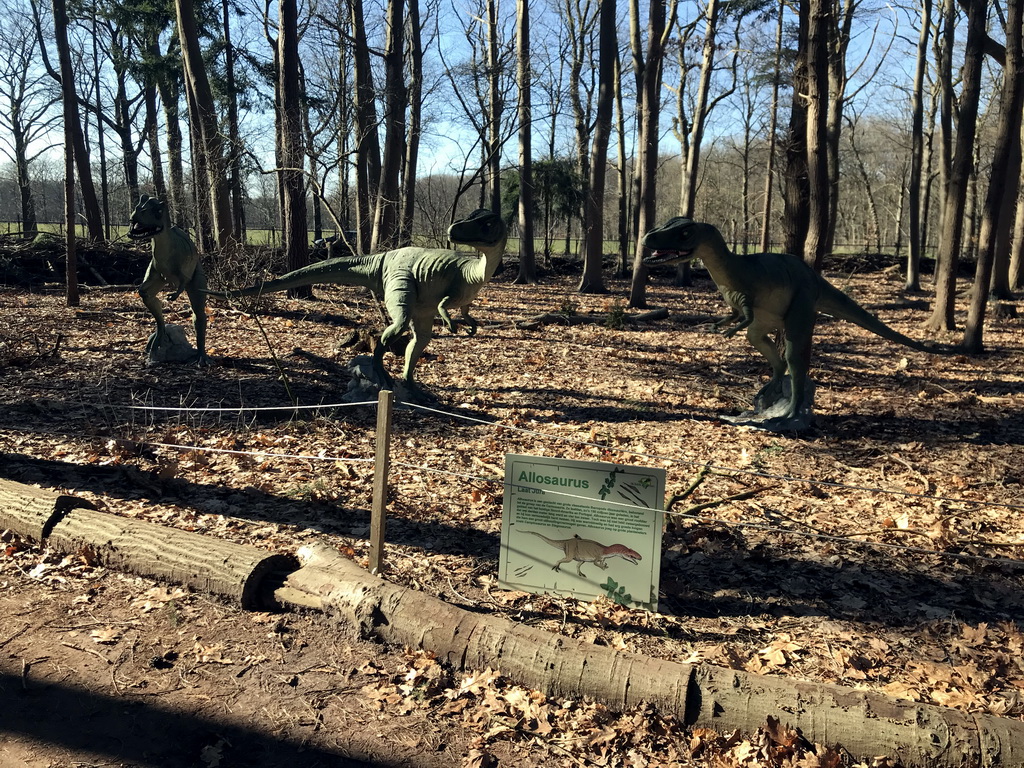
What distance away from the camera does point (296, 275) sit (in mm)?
7805

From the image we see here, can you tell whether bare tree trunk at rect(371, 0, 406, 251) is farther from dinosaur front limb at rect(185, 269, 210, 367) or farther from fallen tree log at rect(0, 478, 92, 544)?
fallen tree log at rect(0, 478, 92, 544)

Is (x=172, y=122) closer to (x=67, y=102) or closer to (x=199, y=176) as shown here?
(x=199, y=176)

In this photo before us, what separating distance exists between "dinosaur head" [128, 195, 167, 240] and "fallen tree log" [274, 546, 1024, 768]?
6.17 metres

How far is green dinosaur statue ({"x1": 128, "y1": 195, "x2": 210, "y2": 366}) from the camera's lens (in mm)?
8352

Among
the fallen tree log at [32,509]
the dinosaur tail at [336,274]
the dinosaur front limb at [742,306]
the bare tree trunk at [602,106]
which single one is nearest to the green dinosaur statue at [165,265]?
the dinosaur tail at [336,274]

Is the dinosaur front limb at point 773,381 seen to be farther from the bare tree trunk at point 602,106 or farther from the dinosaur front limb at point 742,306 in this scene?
the bare tree trunk at point 602,106

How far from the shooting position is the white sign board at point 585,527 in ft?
11.9

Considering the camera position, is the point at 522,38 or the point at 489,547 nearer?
the point at 489,547

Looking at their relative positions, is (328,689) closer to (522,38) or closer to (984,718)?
(984,718)

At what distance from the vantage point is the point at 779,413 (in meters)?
7.54

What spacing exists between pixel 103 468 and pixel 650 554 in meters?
4.52

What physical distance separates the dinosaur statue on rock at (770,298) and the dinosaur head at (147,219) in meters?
5.83

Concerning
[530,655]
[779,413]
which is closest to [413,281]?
[779,413]

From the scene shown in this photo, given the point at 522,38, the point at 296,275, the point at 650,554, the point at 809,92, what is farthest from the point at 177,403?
the point at 522,38
